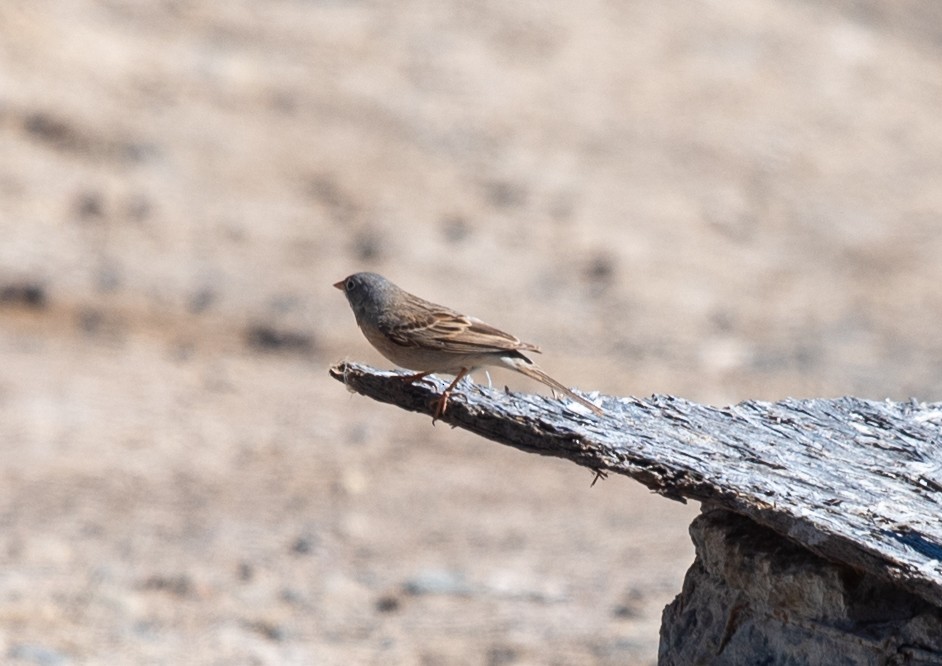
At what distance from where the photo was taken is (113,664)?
7.87m

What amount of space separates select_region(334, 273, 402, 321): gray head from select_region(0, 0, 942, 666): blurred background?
263 centimetres

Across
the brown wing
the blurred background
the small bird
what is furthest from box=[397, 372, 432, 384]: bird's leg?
the blurred background

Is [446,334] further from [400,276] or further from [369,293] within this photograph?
[400,276]

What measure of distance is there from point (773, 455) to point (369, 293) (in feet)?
7.53

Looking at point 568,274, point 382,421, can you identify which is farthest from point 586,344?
point 382,421

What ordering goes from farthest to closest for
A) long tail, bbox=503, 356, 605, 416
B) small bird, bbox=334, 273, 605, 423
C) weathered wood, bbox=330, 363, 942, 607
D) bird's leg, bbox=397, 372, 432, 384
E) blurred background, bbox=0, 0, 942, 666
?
blurred background, bbox=0, 0, 942, 666, small bird, bbox=334, 273, 605, 423, bird's leg, bbox=397, 372, 432, 384, long tail, bbox=503, 356, 605, 416, weathered wood, bbox=330, 363, 942, 607

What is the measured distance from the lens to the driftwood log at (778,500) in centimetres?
412

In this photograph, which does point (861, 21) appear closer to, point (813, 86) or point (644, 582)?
point (813, 86)

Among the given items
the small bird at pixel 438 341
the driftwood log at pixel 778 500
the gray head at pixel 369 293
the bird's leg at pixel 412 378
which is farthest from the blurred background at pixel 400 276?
the driftwood log at pixel 778 500

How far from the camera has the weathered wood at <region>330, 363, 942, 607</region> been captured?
13.3 ft

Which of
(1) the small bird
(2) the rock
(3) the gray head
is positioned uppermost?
(3) the gray head

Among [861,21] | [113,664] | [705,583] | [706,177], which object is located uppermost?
[861,21]

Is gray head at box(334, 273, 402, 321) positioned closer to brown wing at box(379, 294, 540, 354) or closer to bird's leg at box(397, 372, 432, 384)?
brown wing at box(379, 294, 540, 354)

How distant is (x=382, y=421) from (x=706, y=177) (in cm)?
593
